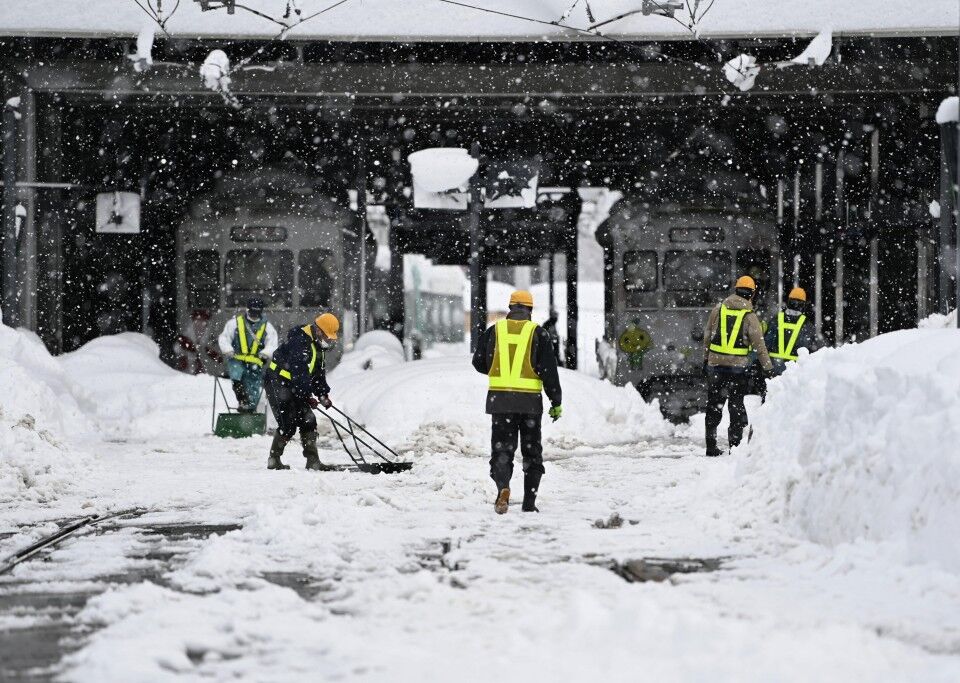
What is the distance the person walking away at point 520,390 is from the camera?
9141 mm

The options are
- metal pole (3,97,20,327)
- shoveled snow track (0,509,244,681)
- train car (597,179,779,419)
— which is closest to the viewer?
shoveled snow track (0,509,244,681)

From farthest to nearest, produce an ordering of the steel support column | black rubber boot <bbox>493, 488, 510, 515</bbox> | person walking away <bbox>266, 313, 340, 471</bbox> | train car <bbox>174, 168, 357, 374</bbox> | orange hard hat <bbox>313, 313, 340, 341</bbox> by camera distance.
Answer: the steel support column → train car <bbox>174, 168, 357, 374</bbox> → person walking away <bbox>266, 313, 340, 471</bbox> → orange hard hat <bbox>313, 313, 340, 341</bbox> → black rubber boot <bbox>493, 488, 510, 515</bbox>

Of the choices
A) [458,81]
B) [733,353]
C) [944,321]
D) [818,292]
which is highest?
[458,81]

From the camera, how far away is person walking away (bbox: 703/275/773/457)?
12562mm

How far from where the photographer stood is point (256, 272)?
72.9 ft

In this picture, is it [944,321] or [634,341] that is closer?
[944,321]

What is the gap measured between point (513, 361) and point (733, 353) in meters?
4.15

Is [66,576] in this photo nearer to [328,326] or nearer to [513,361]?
[513,361]

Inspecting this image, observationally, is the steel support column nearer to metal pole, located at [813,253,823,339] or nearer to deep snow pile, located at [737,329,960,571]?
metal pole, located at [813,253,823,339]

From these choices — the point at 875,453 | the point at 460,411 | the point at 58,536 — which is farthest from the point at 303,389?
the point at 875,453

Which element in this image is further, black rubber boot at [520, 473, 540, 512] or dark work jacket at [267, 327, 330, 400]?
dark work jacket at [267, 327, 330, 400]

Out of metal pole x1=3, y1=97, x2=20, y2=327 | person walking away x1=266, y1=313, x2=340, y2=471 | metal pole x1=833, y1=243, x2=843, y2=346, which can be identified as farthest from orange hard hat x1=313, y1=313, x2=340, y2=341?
metal pole x1=833, y1=243, x2=843, y2=346

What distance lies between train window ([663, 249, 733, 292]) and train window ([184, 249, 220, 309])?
25.5 ft

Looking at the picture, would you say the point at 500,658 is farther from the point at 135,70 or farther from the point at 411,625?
the point at 135,70
